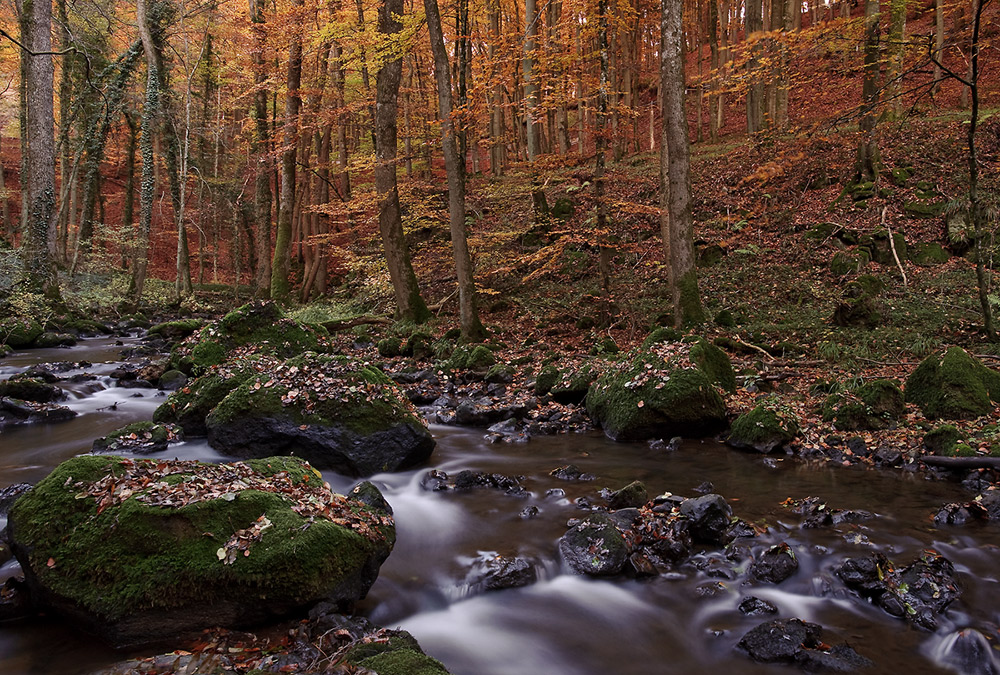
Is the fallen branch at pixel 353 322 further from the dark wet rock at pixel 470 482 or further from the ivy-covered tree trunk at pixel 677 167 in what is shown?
the dark wet rock at pixel 470 482

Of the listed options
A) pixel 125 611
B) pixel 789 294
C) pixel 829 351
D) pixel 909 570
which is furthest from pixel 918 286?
pixel 125 611

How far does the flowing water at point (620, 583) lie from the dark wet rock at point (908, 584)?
9 cm

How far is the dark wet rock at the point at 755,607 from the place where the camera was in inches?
185

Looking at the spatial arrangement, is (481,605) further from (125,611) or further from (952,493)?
(952,493)

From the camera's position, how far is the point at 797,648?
4.10 metres

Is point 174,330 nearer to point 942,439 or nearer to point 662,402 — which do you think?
point 662,402

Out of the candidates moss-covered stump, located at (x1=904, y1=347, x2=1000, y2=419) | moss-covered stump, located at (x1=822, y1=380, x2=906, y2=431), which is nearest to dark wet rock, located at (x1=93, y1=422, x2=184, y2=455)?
moss-covered stump, located at (x1=822, y1=380, x2=906, y2=431)

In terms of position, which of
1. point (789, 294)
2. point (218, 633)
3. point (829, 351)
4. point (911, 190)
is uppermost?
point (911, 190)

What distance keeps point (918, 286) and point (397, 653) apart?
14087 millimetres

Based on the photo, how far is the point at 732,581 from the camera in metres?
5.09

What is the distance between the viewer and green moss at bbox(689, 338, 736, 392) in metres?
9.73

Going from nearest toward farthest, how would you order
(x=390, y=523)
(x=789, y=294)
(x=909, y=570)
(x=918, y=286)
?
(x=909, y=570)
(x=390, y=523)
(x=918, y=286)
(x=789, y=294)

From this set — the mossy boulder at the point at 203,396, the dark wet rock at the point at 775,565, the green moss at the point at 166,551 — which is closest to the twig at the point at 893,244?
the dark wet rock at the point at 775,565

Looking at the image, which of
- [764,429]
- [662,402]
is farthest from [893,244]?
[662,402]
